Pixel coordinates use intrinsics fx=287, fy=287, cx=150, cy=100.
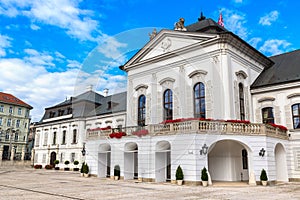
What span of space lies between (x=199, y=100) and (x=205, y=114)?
4.27 ft

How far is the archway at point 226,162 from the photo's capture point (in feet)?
61.1

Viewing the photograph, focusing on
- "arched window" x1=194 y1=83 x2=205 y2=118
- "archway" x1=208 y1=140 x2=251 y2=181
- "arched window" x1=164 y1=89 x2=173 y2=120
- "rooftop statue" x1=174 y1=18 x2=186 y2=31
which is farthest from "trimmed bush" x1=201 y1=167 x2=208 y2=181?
"rooftop statue" x1=174 y1=18 x2=186 y2=31

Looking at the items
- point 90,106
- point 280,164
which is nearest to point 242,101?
point 280,164

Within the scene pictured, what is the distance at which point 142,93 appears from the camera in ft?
84.2

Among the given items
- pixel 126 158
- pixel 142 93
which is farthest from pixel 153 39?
pixel 126 158

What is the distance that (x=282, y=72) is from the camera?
23.6 metres

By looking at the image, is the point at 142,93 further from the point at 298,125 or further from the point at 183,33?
the point at 298,125

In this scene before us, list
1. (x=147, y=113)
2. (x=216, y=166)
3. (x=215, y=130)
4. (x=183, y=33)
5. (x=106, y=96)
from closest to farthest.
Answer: (x=215, y=130) < (x=216, y=166) < (x=183, y=33) < (x=147, y=113) < (x=106, y=96)

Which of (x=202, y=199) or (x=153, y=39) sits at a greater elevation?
(x=153, y=39)

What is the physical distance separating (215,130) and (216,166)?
3355 millimetres

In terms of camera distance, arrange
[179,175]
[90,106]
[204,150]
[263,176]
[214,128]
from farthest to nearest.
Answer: [90,106] < [214,128] < [263,176] < [179,175] < [204,150]

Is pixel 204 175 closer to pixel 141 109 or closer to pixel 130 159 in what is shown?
pixel 130 159

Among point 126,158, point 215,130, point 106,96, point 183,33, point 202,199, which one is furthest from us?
point 106,96

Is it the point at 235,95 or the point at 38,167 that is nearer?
the point at 235,95
